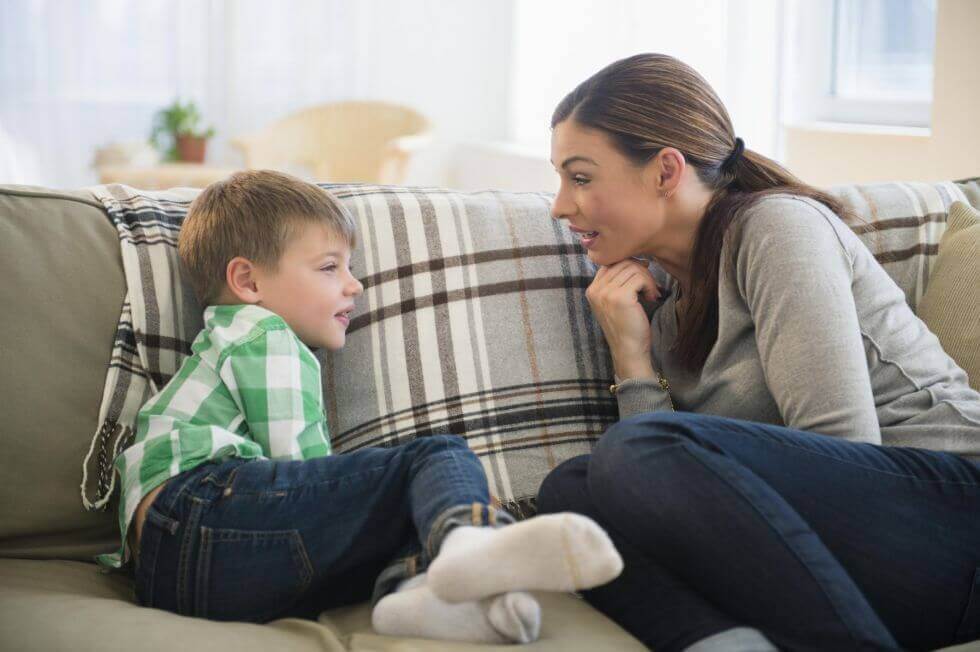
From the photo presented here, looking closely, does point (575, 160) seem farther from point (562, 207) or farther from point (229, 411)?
point (229, 411)

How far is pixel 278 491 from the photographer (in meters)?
1.21

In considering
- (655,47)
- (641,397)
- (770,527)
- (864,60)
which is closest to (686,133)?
(641,397)

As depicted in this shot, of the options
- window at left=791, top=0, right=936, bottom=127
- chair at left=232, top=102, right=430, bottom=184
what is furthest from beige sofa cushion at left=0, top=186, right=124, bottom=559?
chair at left=232, top=102, right=430, bottom=184

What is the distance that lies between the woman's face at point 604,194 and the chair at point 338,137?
3245mm

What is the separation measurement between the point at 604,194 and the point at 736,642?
2.33 ft

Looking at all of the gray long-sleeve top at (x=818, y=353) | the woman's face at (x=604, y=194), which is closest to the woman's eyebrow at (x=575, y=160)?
the woman's face at (x=604, y=194)

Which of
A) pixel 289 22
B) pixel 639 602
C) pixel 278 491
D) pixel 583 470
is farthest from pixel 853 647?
pixel 289 22

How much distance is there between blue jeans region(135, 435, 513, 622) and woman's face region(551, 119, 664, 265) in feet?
1.58

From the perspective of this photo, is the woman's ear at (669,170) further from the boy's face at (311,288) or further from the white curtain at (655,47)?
the white curtain at (655,47)

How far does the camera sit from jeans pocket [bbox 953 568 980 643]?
121cm

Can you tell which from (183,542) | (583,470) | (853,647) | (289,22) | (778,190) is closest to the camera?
(853,647)

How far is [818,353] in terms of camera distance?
128 centimetres

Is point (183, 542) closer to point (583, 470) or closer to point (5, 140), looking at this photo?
point (583, 470)

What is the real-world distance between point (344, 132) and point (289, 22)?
64 cm
